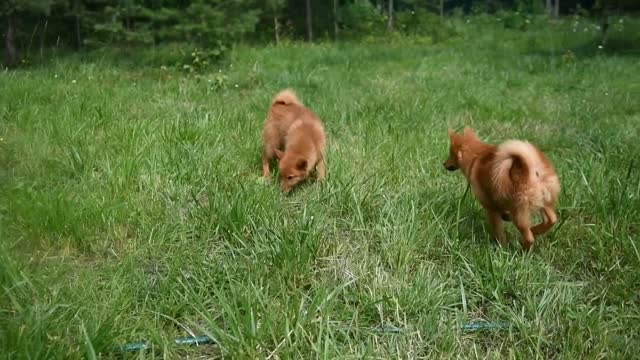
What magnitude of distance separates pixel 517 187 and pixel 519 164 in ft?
0.40

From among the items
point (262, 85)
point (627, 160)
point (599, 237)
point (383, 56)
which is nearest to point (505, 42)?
point (383, 56)

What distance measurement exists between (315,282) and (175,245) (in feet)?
2.80

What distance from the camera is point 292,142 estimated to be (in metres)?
4.57

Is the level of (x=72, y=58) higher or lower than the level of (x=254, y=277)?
higher

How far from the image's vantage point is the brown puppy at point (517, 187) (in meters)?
2.97

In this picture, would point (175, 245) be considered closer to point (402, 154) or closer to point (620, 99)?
point (402, 154)

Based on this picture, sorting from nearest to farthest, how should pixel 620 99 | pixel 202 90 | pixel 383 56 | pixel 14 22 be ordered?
pixel 620 99 < pixel 202 90 < pixel 14 22 < pixel 383 56

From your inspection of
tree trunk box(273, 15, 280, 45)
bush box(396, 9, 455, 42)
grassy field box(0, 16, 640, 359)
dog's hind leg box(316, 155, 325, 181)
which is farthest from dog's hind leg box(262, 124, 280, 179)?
bush box(396, 9, 455, 42)

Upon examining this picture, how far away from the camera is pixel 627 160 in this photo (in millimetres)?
4422

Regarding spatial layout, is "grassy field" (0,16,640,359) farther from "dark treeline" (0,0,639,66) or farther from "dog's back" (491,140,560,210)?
"dark treeline" (0,0,639,66)

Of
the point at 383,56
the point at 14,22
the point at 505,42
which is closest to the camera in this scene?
the point at 14,22

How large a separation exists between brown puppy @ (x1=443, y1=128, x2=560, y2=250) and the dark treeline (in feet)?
23.3

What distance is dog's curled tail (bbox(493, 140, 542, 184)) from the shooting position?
295 centimetres

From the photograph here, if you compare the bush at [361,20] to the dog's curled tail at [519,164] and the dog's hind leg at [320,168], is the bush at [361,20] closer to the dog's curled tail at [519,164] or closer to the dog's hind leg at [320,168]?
the dog's hind leg at [320,168]
